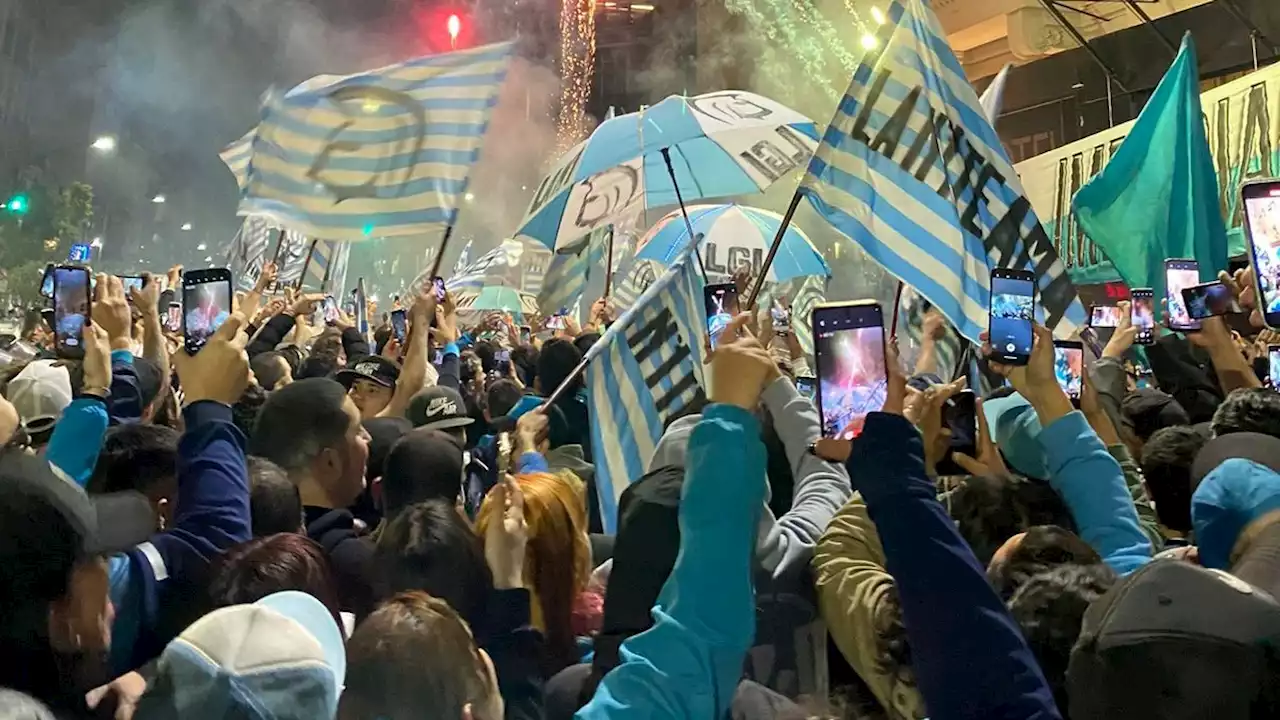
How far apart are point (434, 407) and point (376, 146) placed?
1.80 metres

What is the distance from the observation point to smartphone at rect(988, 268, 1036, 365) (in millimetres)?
2738

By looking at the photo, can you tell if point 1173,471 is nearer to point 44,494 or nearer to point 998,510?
point 998,510

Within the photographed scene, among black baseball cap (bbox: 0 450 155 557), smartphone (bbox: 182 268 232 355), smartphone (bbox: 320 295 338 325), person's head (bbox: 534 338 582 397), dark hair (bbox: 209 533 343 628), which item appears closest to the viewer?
black baseball cap (bbox: 0 450 155 557)

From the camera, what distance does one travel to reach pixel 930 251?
145 inches

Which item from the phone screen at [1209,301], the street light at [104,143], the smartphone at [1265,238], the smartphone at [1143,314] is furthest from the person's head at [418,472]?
the street light at [104,143]

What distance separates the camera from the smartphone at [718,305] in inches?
156

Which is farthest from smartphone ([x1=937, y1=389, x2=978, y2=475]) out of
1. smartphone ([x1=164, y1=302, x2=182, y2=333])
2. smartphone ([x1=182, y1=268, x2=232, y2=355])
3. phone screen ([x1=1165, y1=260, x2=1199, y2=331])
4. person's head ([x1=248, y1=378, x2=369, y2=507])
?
smartphone ([x1=164, y1=302, x2=182, y2=333])

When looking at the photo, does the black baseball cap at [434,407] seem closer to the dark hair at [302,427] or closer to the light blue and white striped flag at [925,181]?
the dark hair at [302,427]

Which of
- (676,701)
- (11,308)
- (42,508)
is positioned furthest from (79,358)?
(11,308)

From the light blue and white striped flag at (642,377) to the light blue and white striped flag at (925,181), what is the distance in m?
0.64

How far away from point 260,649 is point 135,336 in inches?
200

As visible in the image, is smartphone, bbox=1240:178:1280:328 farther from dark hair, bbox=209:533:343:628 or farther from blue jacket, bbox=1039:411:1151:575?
dark hair, bbox=209:533:343:628

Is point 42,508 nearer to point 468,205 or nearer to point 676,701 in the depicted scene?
point 676,701

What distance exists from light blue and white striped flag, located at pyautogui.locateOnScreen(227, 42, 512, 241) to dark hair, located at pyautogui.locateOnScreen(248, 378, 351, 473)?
2079mm
